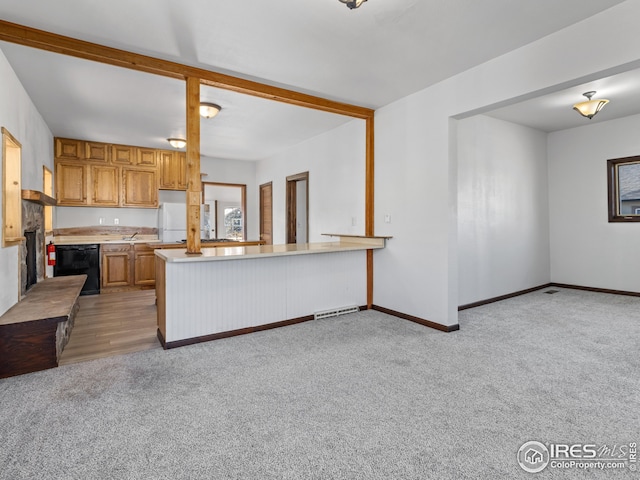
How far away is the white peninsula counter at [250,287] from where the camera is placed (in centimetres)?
317

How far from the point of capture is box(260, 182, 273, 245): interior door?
296 inches

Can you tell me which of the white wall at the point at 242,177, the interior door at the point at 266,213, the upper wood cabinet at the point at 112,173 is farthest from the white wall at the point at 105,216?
the interior door at the point at 266,213

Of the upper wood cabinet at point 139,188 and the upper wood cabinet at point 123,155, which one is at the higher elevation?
the upper wood cabinet at point 123,155

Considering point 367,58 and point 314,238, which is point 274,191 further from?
point 367,58

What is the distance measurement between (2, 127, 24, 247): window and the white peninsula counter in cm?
122

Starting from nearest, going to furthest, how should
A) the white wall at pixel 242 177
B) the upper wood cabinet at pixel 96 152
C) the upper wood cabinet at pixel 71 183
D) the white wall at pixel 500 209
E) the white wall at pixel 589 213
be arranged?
the white wall at pixel 500 209 < the white wall at pixel 589 213 < the upper wood cabinet at pixel 71 183 < the upper wood cabinet at pixel 96 152 < the white wall at pixel 242 177

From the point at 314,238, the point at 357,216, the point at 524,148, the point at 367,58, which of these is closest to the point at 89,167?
the point at 314,238

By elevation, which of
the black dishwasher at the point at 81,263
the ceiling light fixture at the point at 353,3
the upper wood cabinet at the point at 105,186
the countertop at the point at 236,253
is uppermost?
the ceiling light fixture at the point at 353,3

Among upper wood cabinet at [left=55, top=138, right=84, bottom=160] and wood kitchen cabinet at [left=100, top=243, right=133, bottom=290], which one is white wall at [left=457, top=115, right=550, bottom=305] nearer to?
wood kitchen cabinet at [left=100, top=243, right=133, bottom=290]

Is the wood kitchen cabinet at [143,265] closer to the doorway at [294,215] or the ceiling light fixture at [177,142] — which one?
the ceiling light fixture at [177,142]

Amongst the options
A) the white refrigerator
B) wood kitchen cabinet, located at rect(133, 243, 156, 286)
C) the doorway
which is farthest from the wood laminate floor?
the doorway

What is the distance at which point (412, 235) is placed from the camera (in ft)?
13.3

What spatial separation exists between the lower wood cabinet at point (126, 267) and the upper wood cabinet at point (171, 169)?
1300 millimetres

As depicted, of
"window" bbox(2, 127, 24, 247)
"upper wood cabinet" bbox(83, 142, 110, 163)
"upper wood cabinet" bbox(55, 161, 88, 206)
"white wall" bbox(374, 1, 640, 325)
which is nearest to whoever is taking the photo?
"white wall" bbox(374, 1, 640, 325)
